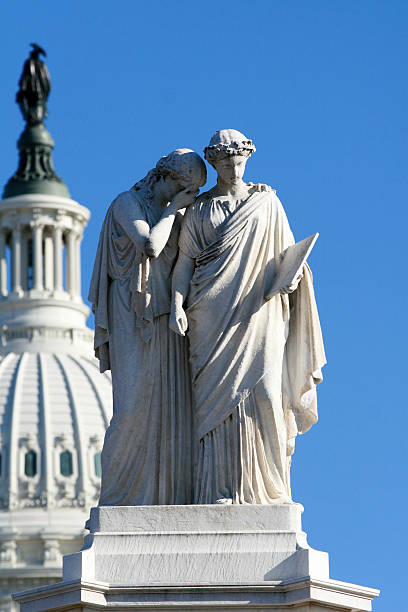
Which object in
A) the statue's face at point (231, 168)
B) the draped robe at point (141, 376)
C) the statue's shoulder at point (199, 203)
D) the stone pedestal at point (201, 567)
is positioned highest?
the statue's face at point (231, 168)

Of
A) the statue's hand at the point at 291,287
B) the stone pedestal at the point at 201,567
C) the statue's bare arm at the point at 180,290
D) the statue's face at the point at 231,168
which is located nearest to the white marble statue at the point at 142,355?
the statue's bare arm at the point at 180,290

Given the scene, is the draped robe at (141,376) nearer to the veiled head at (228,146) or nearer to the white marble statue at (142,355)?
the white marble statue at (142,355)

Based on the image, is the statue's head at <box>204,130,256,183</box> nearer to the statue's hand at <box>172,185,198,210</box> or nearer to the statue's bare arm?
the statue's hand at <box>172,185,198,210</box>

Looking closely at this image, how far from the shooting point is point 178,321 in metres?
23.7

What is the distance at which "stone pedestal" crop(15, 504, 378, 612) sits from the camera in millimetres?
22359

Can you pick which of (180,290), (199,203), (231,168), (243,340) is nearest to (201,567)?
(243,340)

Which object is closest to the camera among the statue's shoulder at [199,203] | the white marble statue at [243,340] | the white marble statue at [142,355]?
the white marble statue at [243,340]

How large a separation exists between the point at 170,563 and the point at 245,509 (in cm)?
88

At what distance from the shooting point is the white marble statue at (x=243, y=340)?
2344 centimetres

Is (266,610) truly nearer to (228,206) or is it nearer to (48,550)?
(228,206)

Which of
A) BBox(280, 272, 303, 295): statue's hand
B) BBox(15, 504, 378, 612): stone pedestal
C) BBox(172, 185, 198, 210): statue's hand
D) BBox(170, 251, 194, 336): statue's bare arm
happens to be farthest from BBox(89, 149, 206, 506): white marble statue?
BBox(280, 272, 303, 295): statue's hand

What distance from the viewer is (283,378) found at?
2394 cm

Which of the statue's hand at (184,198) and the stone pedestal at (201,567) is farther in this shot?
the statue's hand at (184,198)

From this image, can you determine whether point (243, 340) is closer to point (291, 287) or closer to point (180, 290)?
point (291, 287)
